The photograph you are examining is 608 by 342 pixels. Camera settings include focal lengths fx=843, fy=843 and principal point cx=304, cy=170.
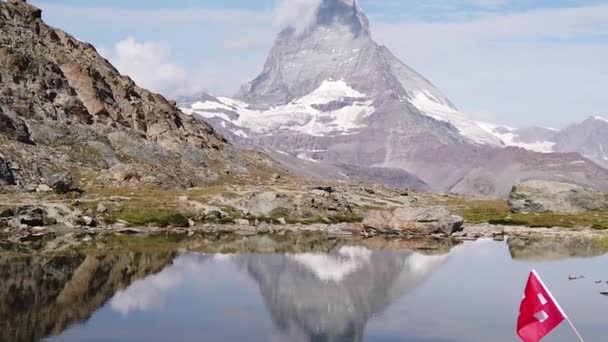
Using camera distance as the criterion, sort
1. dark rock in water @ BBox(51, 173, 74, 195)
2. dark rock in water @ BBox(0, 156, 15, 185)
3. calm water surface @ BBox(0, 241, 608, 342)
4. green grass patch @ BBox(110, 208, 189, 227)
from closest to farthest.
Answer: calm water surface @ BBox(0, 241, 608, 342) → green grass patch @ BBox(110, 208, 189, 227) → dark rock in water @ BBox(51, 173, 74, 195) → dark rock in water @ BBox(0, 156, 15, 185)

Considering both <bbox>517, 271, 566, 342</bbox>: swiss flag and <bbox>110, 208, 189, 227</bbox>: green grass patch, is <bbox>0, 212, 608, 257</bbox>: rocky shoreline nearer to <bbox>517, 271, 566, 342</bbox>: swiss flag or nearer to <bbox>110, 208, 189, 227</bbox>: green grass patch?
<bbox>110, 208, 189, 227</bbox>: green grass patch

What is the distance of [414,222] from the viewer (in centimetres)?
16350

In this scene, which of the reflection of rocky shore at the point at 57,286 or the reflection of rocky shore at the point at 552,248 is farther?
the reflection of rocky shore at the point at 552,248

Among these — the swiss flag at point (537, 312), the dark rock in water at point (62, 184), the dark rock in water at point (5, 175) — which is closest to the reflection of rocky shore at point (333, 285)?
the swiss flag at point (537, 312)

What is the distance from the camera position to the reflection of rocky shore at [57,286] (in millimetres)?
67375

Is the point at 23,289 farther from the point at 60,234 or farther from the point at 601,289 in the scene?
the point at 601,289

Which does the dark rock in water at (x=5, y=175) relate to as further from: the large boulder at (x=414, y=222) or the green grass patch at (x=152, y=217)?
the large boulder at (x=414, y=222)

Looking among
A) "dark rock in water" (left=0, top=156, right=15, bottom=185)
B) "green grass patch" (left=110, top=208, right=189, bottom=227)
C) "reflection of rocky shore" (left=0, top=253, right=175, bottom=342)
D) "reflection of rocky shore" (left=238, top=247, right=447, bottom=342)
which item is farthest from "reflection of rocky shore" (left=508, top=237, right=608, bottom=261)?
"dark rock in water" (left=0, top=156, right=15, bottom=185)

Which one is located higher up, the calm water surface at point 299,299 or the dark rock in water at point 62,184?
the dark rock in water at point 62,184

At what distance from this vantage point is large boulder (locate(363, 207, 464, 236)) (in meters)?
163

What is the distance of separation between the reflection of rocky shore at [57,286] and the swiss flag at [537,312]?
38.3 meters

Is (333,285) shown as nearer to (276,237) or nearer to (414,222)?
(276,237)

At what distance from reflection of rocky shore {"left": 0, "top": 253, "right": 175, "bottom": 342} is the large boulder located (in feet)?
194

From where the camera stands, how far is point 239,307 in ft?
267
